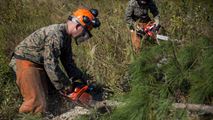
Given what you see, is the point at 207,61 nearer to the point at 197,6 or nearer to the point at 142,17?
the point at 197,6

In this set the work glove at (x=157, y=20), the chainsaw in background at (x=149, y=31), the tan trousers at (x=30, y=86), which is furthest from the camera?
the work glove at (x=157, y=20)

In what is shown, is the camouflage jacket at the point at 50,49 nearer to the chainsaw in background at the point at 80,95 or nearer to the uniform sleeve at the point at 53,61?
the uniform sleeve at the point at 53,61

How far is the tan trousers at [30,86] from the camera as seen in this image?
569 centimetres

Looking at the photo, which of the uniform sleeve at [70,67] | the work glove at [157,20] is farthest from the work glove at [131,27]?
the uniform sleeve at [70,67]

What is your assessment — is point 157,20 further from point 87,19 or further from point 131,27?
point 87,19

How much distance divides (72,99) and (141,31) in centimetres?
193

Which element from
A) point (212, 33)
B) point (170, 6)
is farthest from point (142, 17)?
point (212, 33)

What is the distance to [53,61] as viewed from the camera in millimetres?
5512

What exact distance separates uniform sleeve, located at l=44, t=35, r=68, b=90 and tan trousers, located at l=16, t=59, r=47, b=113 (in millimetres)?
231

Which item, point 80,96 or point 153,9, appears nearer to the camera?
point 80,96

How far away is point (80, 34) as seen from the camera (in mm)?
5621

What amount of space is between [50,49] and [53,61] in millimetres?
144

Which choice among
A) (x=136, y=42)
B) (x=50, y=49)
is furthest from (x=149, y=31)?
(x=50, y=49)

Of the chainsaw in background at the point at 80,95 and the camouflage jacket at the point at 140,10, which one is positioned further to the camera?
the camouflage jacket at the point at 140,10
